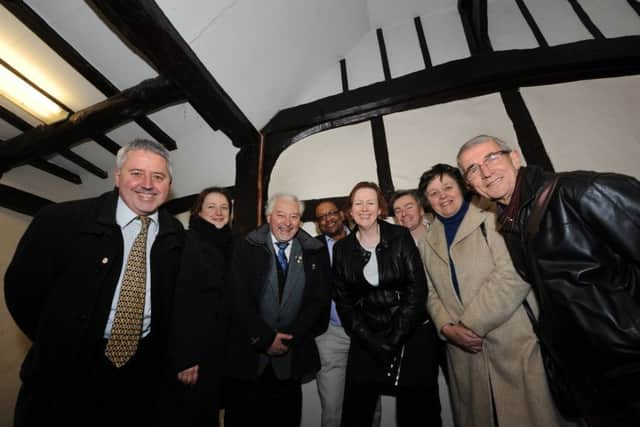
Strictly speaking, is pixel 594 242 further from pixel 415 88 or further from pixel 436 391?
pixel 415 88

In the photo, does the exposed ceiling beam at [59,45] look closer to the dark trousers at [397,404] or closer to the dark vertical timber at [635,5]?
the dark trousers at [397,404]

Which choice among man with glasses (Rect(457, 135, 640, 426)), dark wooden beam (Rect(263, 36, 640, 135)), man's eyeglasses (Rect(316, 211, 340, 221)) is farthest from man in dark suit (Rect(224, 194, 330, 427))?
dark wooden beam (Rect(263, 36, 640, 135))

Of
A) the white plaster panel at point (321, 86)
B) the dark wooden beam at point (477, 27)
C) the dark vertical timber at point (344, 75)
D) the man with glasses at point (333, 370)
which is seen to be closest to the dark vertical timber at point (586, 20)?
the dark wooden beam at point (477, 27)

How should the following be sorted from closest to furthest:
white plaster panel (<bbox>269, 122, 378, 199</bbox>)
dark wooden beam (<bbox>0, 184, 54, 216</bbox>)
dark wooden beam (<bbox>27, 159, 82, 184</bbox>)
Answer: white plaster panel (<bbox>269, 122, 378, 199</bbox>), dark wooden beam (<bbox>0, 184, 54, 216</bbox>), dark wooden beam (<bbox>27, 159, 82, 184</bbox>)

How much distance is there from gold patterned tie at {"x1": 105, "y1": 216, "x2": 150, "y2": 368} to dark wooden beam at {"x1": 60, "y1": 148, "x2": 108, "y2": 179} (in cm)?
395

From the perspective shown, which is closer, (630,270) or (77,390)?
(630,270)

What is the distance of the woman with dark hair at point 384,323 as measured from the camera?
1709 mm

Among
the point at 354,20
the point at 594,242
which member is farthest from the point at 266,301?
the point at 354,20

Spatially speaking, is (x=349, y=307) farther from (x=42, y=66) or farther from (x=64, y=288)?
(x=42, y=66)

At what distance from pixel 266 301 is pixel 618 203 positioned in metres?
1.91

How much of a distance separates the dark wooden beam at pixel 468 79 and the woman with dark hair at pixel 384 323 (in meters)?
1.77

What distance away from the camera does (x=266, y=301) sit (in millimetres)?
1878

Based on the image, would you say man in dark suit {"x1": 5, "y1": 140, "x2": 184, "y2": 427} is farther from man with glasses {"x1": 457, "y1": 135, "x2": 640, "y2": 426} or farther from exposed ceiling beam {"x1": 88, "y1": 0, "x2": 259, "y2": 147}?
man with glasses {"x1": 457, "y1": 135, "x2": 640, "y2": 426}

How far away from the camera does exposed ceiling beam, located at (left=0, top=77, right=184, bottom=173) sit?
2.73 meters
